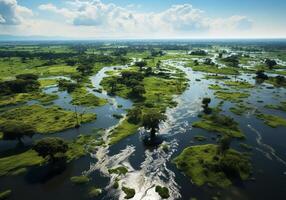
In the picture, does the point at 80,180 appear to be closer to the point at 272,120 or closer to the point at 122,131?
the point at 122,131

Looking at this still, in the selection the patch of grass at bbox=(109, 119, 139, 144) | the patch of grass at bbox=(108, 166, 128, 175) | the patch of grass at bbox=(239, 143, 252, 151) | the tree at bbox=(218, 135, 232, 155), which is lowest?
the patch of grass at bbox=(109, 119, 139, 144)

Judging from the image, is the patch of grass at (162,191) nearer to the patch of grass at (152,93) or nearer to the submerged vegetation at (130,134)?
the submerged vegetation at (130,134)

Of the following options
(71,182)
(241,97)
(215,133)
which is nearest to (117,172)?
(71,182)

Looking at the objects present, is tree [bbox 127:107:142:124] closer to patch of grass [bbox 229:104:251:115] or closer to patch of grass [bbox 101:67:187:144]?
patch of grass [bbox 101:67:187:144]

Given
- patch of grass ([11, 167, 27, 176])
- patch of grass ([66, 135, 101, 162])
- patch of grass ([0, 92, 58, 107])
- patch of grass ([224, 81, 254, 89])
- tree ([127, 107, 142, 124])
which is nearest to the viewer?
patch of grass ([11, 167, 27, 176])

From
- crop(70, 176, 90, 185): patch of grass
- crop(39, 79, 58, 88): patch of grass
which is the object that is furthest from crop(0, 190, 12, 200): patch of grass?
crop(39, 79, 58, 88): patch of grass

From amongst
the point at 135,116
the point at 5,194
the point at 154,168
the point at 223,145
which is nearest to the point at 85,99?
the point at 135,116

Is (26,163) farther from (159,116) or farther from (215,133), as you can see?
(215,133)
